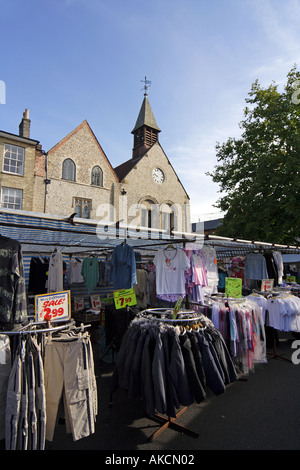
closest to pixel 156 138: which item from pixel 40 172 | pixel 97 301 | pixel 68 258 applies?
pixel 40 172

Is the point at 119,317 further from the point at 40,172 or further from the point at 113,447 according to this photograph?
the point at 40,172

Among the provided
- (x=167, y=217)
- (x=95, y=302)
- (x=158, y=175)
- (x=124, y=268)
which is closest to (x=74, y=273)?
(x=95, y=302)

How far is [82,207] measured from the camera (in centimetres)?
1891

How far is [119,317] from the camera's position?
547 cm

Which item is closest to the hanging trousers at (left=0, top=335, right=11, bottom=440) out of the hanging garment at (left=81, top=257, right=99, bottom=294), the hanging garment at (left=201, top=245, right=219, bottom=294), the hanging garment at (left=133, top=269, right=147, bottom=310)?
the hanging garment at (left=201, top=245, right=219, bottom=294)

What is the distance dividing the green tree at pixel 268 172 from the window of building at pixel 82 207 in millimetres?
9679

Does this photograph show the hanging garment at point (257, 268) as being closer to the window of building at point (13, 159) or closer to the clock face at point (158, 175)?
the window of building at point (13, 159)

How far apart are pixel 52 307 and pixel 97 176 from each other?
59.0 ft

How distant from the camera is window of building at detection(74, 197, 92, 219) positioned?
18.6 meters

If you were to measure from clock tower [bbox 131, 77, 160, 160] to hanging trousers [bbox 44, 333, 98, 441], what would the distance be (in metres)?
24.4

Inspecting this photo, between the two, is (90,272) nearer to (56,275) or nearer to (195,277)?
(56,275)

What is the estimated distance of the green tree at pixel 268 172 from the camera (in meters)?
14.3

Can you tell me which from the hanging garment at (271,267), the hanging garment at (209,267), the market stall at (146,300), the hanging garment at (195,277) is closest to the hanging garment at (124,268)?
the market stall at (146,300)
